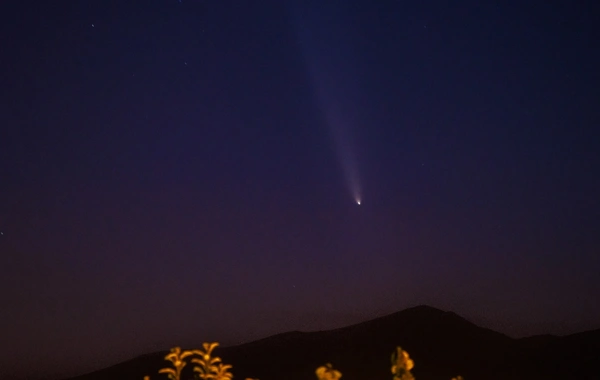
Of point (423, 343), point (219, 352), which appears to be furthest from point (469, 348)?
point (219, 352)

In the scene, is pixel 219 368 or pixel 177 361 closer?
pixel 177 361

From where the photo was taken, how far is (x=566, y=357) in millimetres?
102875

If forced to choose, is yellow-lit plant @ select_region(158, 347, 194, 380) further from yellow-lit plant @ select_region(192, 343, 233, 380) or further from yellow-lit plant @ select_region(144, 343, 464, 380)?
yellow-lit plant @ select_region(192, 343, 233, 380)

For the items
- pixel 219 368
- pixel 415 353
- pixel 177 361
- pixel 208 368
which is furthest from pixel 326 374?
pixel 415 353

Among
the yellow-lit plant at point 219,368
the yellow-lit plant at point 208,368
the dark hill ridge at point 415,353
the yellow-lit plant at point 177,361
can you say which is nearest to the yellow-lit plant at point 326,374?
the yellow-lit plant at point 219,368

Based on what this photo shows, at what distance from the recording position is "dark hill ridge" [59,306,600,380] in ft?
344

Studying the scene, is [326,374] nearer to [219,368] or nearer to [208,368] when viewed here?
[208,368]

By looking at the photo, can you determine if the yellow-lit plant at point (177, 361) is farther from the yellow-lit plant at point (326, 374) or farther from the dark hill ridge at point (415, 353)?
the dark hill ridge at point (415, 353)

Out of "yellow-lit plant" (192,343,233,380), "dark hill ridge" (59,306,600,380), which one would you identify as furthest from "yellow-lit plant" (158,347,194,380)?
"dark hill ridge" (59,306,600,380)

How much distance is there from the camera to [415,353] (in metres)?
135

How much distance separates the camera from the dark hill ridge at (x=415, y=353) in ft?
344

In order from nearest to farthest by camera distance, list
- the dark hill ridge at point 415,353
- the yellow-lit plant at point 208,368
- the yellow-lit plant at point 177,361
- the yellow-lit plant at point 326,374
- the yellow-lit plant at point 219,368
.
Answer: the yellow-lit plant at point 326,374, the yellow-lit plant at point 219,368, the yellow-lit plant at point 208,368, the yellow-lit plant at point 177,361, the dark hill ridge at point 415,353

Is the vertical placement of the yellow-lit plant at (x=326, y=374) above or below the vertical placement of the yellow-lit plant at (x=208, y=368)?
below

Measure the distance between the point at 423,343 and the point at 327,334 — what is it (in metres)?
29.2
